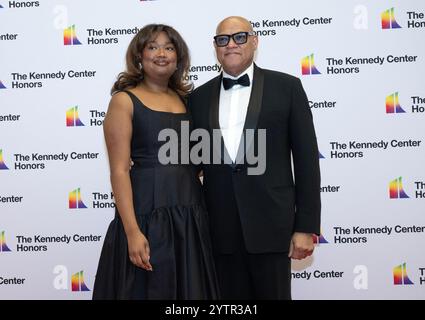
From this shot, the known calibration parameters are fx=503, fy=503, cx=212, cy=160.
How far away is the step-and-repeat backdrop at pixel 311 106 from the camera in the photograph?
10.7 feet

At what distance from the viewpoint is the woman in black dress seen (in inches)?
85.1

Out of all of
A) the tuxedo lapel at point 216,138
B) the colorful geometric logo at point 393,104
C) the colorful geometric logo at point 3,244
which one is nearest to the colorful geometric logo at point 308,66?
the colorful geometric logo at point 393,104

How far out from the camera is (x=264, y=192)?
7.18 ft

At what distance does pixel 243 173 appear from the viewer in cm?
219

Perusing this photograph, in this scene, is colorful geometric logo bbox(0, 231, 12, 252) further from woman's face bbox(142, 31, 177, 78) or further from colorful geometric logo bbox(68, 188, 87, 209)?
woman's face bbox(142, 31, 177, 78)

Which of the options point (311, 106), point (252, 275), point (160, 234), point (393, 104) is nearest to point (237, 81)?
point (160, 234)

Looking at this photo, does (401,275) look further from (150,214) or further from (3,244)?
(3,244)

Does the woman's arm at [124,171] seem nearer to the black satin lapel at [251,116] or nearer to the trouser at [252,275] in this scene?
the trouser at [252,275]

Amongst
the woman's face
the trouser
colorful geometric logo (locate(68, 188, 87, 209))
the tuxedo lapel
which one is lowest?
the trouser

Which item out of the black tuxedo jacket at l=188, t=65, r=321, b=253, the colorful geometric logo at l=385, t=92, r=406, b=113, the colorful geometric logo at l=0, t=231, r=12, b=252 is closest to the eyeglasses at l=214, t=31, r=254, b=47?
the black tuxedo jacket at l=188, t=65, r=321, b=253

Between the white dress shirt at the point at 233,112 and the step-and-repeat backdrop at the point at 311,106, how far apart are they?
41.8 inches

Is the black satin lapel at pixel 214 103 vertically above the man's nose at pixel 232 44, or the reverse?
the man's nose at pixel 232 44

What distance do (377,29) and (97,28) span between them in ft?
6.04

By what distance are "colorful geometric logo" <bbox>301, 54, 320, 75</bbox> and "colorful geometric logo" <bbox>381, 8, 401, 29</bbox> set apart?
1.67ft
